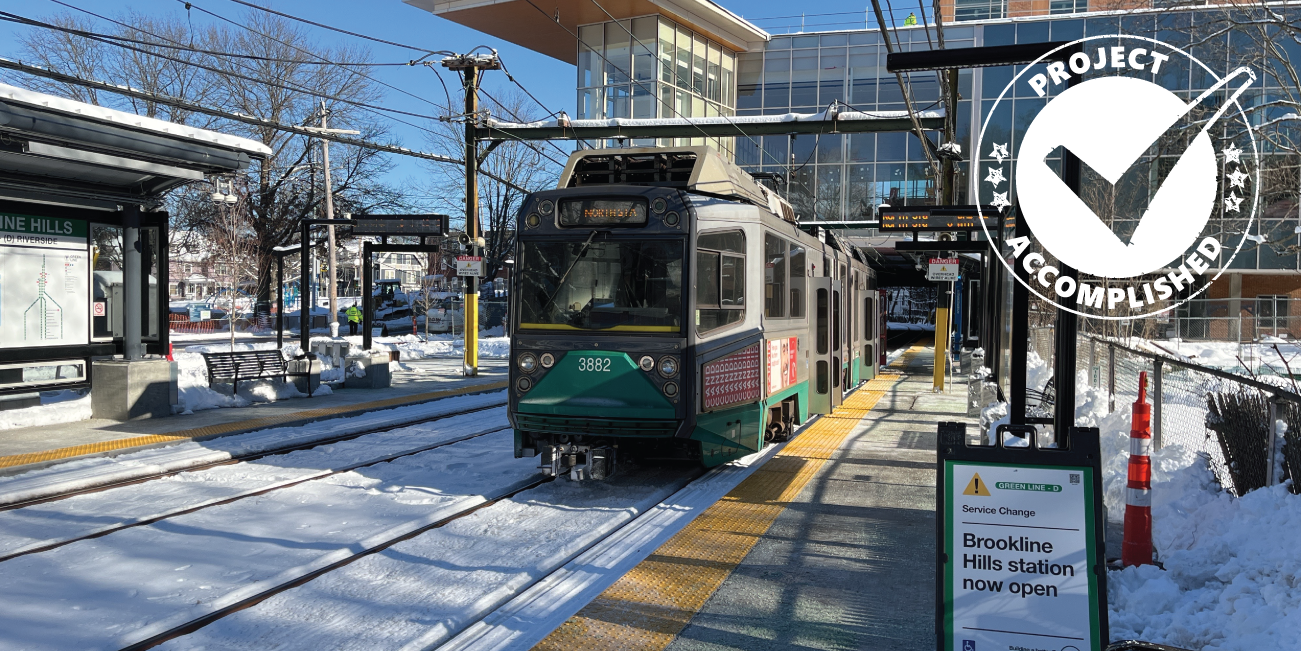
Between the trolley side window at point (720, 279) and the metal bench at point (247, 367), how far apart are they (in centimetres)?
992

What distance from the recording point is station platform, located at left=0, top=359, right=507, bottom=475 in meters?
10.6

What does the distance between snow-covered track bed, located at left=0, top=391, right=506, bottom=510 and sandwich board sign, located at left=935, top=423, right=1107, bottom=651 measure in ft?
26.4

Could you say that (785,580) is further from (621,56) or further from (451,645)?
(621,56)

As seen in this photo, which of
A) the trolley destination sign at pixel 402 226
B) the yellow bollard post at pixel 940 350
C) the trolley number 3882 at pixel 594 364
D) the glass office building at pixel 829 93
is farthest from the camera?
the glass office building at pixel 829 93

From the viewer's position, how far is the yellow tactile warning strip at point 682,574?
5.20 metres

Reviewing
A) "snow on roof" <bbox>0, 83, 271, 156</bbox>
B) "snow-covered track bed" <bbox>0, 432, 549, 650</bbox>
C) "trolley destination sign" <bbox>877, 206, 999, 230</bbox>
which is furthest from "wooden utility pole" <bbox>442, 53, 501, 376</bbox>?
"snow-covered track bed" <bbox>0, 432, 549, 650</bbox>

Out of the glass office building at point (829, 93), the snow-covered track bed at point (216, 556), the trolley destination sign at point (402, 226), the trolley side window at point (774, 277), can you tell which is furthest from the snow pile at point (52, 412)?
the glass office building at point (829, 93)

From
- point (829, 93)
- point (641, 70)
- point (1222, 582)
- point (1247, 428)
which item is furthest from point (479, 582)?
point (829, 93)

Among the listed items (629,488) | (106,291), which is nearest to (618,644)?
(629,488)

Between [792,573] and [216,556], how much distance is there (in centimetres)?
415

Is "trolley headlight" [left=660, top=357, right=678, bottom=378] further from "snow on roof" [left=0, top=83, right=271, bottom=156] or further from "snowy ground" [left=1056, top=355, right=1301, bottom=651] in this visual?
"snow on roof" [left=0, top=83, right=271, bottom=156]

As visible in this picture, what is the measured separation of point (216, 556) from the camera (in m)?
6.74

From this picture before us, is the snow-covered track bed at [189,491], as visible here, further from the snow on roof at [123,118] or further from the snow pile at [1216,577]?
the snow pile at [1216,577]

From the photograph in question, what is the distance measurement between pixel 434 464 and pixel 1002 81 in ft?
113
